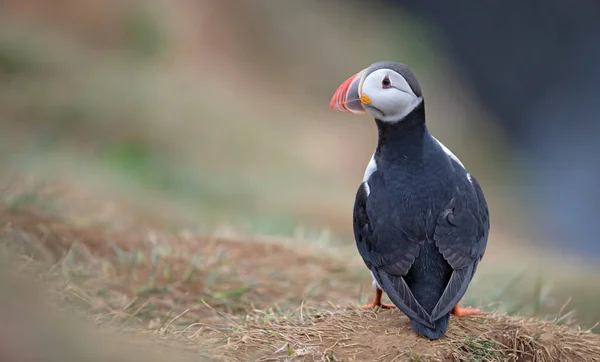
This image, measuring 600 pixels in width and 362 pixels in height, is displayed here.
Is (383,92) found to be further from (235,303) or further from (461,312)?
(235,303)

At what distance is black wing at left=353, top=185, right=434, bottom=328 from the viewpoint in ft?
10.8

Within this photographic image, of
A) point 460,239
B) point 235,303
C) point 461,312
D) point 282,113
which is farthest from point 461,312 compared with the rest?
point 282,113

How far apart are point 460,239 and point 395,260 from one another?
12.3 inches

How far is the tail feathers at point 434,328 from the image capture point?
10.7 ft

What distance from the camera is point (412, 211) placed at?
3.46 meters

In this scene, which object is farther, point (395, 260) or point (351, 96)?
point (351, 96)

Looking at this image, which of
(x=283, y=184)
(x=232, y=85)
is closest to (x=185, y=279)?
(x=283, y=184)

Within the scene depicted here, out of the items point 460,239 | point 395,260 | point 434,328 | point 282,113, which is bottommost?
point 282,113

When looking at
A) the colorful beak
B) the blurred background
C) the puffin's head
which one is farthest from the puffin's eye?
the blurred background

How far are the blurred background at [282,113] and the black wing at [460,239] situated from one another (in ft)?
6.60

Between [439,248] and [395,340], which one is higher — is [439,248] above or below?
above

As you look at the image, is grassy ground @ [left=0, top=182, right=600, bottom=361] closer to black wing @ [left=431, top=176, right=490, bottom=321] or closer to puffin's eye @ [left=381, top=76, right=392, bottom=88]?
black wing @ [left=431, top=176, right=490, bottom=321]

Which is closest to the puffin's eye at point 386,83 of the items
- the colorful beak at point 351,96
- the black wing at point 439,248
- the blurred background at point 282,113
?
the colorful beak at point 351,96

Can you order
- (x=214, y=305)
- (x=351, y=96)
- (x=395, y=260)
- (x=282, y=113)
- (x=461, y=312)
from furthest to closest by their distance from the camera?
(x=282, y=113) → (x=214, y=305) → (x=461, y=312) → (x=351, y=96) → (x=395, y=260)
